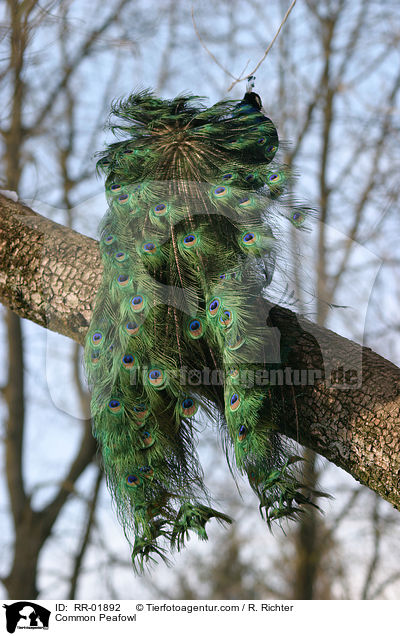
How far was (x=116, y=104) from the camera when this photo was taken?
2672 millimetres

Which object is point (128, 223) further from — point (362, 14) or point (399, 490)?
point (362, 14)

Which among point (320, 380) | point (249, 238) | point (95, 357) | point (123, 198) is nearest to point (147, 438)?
point (95, 357)

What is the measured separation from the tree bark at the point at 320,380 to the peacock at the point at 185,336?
3.7 inches

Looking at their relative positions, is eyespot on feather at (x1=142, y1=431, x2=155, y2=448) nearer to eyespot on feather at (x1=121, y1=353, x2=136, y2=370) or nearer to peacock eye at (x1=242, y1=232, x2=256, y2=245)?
eyespot on feather at (x1=121, y1=353, x2=136, y2=370)

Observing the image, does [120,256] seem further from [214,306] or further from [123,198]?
[214,306]

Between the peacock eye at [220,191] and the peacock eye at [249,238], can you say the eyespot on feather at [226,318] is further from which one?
the peacock eye at [220,191]

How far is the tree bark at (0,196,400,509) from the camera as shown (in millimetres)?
1904
